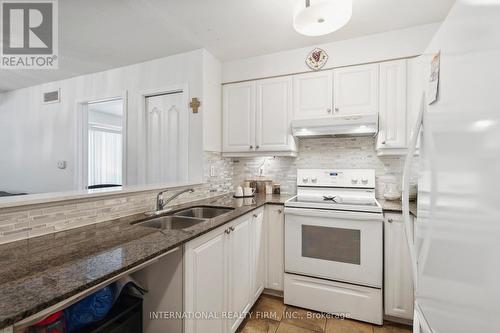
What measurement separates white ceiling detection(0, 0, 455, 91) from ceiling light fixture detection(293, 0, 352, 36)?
43 centimetres

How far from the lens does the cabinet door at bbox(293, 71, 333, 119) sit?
226cm

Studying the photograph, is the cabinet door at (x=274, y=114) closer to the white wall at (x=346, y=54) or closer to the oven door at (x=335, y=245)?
the white wall at (x=346, y=54)

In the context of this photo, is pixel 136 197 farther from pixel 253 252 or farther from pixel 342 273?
pixel 342 273

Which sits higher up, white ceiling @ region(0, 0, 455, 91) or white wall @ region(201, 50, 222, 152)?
white ceiling @ region(0, 0, 455, 91)

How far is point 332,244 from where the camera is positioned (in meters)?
1.89

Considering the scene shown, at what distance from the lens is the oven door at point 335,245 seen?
5.84 feet

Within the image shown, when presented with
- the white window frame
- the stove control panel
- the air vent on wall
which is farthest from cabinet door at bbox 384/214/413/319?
the air vent on wall

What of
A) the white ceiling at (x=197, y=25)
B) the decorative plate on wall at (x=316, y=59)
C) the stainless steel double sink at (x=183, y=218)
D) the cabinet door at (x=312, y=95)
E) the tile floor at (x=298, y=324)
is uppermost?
the white ceiling at (x=197, y=25)

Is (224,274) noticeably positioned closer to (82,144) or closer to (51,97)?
(82,144)

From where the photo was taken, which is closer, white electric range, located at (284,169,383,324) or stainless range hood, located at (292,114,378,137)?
white electric range, located at (284,169,383,324)

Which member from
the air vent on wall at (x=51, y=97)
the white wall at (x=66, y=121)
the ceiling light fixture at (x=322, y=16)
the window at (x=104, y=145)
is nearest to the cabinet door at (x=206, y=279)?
the white wall at (x=66, y=121)

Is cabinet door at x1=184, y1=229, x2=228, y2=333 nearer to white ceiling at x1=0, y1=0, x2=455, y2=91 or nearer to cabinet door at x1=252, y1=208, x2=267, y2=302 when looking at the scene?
cabinet door at x1=252, y1=208, x2=267, y2=302

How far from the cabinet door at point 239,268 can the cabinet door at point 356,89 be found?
55.2 inches

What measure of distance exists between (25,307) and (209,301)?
3.01 feet
